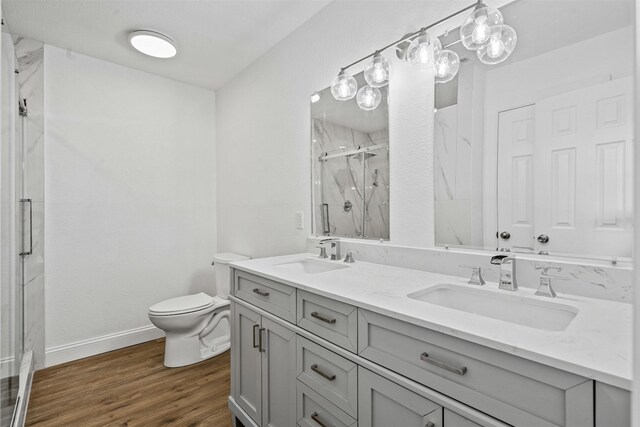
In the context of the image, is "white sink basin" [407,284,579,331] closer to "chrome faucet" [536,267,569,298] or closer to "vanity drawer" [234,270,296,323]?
"chrome faucet" [536,267,569,298]

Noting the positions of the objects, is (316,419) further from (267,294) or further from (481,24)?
(481,24)

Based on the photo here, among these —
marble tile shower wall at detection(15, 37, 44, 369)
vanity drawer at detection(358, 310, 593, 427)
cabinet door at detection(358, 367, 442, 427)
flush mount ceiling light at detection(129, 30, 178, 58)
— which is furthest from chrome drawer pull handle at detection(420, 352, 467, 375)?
marble tile shower wall at detection(15, 37, 44, 369)

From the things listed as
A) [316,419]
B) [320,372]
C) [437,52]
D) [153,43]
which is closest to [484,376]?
[320,372]

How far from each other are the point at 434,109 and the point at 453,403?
1.16 meters

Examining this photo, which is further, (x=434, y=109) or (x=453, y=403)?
(x=434, y=109)

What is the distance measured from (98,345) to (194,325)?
92cm

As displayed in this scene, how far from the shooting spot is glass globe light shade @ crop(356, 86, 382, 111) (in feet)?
5.48

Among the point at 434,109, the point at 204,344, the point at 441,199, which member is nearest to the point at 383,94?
the point at 434,109

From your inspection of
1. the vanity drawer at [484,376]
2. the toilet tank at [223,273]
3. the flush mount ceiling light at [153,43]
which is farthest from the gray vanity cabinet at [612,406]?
the flush mount ceiling light at [153,43]

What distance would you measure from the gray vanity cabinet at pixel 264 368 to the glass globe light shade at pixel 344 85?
127 cm

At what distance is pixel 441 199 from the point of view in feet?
4.53

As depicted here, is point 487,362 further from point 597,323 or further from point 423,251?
point 423,251

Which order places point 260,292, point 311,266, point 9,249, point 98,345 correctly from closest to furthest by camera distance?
point 260,292 → point 9,249 → point 311,266 → point 98,345

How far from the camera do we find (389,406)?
878 mm
